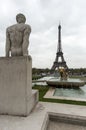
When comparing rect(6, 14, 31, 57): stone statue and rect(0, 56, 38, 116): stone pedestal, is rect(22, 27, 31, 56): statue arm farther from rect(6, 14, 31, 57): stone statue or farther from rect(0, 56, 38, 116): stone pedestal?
rect(0, 56, 38, 116): stone pedestal

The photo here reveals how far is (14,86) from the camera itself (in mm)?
4000

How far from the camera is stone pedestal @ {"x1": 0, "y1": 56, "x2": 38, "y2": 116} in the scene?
12.9ft

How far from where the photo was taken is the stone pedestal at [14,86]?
3932 mm

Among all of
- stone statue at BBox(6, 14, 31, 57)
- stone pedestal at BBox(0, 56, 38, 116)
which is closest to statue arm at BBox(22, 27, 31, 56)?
stone statue at BBox(6, 14, 31, 57)

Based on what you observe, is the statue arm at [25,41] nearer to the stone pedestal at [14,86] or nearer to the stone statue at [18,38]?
the stone statue at [18,38]

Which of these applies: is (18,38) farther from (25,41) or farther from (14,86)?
(14,86)

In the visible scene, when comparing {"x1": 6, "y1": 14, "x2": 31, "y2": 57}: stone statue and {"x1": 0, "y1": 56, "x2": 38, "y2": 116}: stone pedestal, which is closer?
{"x1": 0, "y1": 56, "x2": 38, "y2": 116}: stone pedestal

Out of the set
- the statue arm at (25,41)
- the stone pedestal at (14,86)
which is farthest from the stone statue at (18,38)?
the stone pedestal at (14,86)

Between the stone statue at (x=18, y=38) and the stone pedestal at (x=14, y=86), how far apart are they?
0.97ft

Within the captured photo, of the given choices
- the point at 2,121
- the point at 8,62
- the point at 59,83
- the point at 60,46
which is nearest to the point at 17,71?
the point at 8,62

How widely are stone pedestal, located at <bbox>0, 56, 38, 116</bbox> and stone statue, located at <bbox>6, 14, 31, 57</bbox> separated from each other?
294 mm

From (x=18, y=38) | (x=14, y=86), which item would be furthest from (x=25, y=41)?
(x=14, y=86)

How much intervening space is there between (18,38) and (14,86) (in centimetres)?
152

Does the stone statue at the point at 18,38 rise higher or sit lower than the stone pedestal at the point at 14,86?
higher
